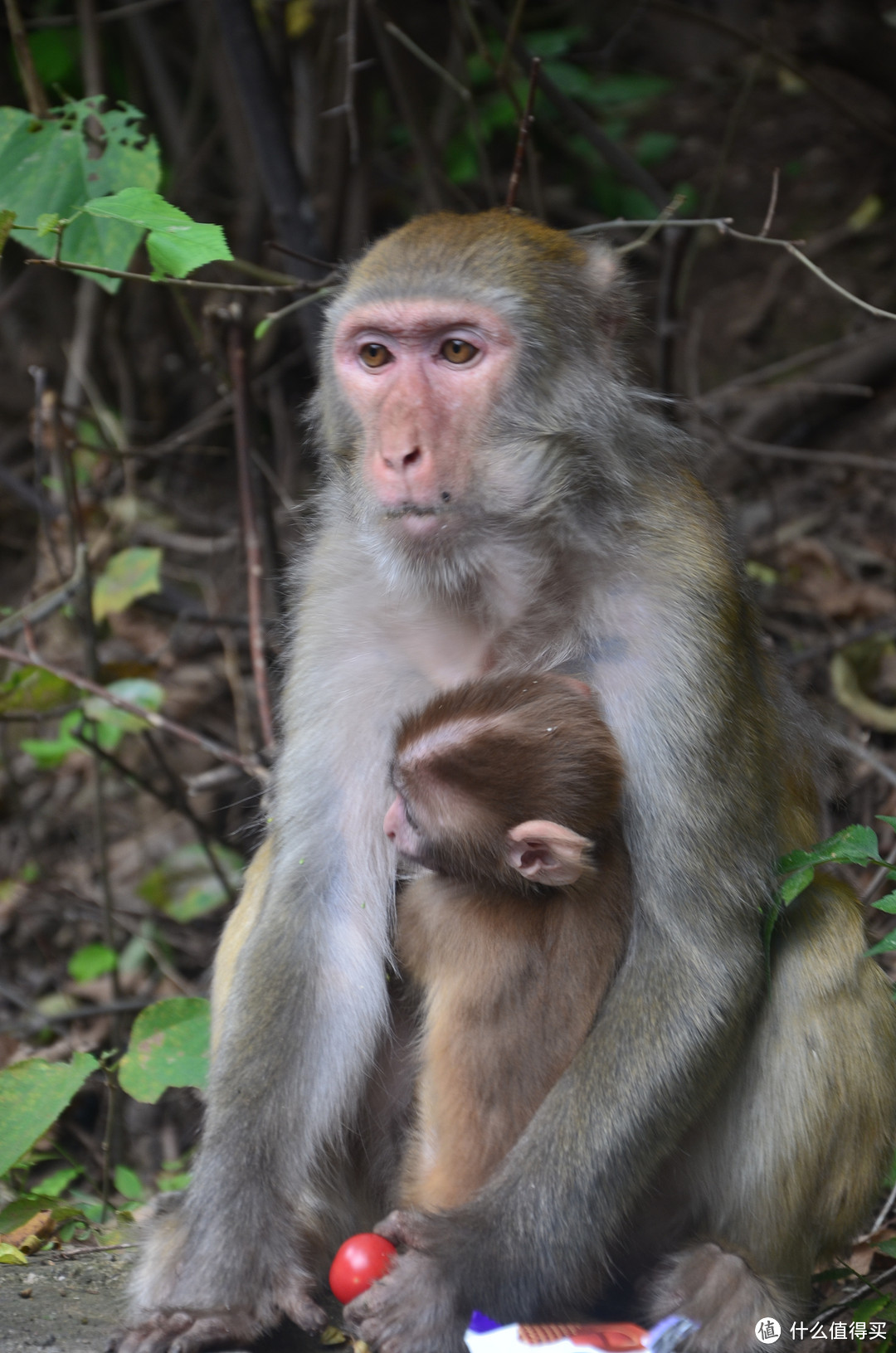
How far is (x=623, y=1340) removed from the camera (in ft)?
9.07

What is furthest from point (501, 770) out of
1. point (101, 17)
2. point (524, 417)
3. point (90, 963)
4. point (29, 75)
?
point (101, 17)

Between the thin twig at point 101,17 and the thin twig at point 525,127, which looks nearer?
the thin twig at point 525,127

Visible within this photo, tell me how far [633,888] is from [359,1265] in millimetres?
995

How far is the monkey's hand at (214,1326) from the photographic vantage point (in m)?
2.83

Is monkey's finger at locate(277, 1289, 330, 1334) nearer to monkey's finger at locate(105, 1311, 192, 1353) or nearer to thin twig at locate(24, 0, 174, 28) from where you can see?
monkey's finger at locate(105, 1311, 192, 1353)

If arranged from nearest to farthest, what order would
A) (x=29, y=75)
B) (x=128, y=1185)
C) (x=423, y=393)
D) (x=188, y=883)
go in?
1. (x=423, y=393)
2. (x=29, y=75)
3. (x=128, y=1185)
4. (x=188, y=883)

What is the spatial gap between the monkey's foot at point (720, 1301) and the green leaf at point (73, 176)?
281 centimetres

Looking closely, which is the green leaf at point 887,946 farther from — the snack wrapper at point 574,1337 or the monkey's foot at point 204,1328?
the monkey's foot at point 204,1328

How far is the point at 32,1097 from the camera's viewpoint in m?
3.66

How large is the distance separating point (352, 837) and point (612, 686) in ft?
2.62

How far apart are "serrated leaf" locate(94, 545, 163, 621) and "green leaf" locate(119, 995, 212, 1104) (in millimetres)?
1618

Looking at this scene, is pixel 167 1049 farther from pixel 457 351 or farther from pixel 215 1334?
pixel 457 351

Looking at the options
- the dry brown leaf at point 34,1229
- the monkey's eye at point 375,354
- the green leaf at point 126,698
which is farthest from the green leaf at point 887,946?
the green leaf at point 126,698

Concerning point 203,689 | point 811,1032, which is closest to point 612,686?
point 811,1032
